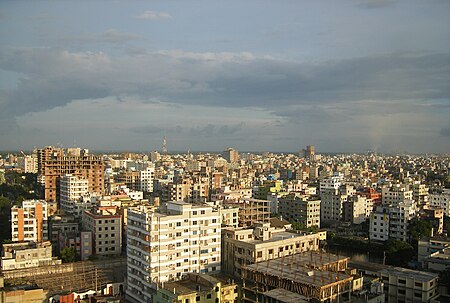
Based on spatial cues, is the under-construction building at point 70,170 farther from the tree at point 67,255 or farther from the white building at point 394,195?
the white building at point 394,195

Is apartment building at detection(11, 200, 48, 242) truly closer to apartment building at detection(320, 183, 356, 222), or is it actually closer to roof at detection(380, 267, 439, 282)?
roof at detection(380, 267, 439, 282)

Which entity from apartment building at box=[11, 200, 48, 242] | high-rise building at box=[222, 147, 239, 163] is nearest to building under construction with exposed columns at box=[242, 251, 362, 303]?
apartment building at box=[11, 200, 48, 242]

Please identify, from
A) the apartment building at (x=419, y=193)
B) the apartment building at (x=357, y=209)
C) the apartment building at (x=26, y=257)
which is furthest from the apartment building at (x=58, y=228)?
the apartment building at (x=419, y=193)

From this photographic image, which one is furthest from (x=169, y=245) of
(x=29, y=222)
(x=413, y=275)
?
(x=29, y=222)

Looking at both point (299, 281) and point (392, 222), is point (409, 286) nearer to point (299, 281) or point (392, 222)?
point (299, 281)

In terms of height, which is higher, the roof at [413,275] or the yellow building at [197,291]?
the roof at [413,275]

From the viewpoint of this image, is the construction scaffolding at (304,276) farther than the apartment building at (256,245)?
No

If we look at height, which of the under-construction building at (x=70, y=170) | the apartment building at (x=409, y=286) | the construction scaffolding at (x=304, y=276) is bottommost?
the apartment building at (x=409, y=286)
